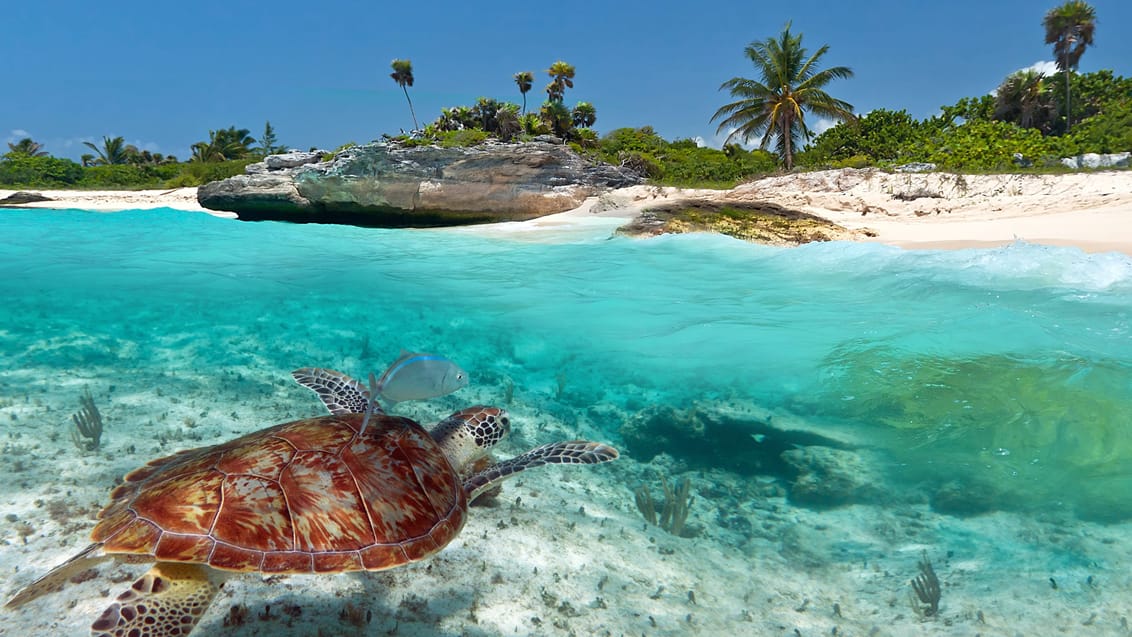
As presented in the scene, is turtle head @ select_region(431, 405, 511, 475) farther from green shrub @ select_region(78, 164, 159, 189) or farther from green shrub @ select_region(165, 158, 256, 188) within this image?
green shrub @ select_region(78, 164, 159, 189)

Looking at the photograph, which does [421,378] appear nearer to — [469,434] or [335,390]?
[469,434]

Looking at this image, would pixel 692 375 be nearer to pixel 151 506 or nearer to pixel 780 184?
pixel 151 506

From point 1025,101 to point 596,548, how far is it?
129 ft

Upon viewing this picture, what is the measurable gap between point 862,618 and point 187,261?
15.4 m

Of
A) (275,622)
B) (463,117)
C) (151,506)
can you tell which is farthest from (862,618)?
(463,117)

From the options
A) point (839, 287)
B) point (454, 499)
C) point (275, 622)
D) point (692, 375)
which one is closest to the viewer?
point (275, 622)

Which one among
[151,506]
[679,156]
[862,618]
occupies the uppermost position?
[679,156]

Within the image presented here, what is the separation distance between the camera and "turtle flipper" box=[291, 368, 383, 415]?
12.1 ft

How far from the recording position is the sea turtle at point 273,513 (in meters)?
2.04

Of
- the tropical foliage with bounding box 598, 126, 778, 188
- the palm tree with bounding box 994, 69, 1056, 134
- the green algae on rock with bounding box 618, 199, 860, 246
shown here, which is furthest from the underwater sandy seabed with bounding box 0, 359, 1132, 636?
the palm tree with bounding box 994, 69, 1056, 134

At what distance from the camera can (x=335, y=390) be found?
151 inches

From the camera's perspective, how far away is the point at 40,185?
115ft

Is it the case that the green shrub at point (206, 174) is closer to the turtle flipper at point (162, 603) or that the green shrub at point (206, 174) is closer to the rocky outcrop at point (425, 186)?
the rocky outcrop at point (425, 186)

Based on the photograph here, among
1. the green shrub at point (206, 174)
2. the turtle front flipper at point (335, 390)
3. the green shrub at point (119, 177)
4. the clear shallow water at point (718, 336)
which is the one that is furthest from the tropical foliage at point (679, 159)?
the green shrub at point (119, 177)
